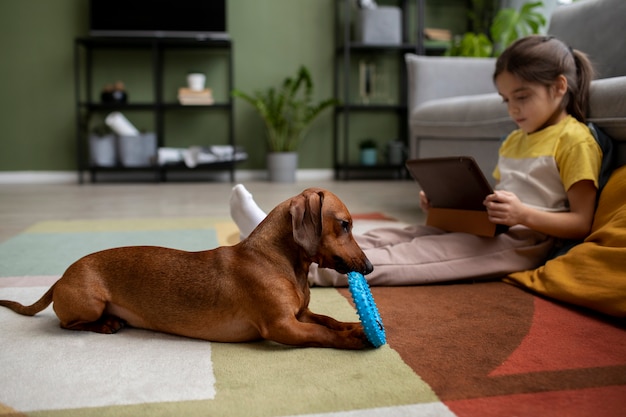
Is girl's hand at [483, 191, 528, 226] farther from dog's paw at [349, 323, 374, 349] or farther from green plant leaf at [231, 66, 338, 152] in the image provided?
green plant leaf at [231, 66, 338, 152]

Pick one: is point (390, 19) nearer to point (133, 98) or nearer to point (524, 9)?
point (524, 9)

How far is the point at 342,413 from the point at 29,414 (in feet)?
1.43

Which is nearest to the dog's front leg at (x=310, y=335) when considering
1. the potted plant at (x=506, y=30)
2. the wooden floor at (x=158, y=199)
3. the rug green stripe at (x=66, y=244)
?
the rug green stripe at (x=66, y=244)

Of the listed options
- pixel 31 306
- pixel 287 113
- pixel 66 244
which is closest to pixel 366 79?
pixel 287 113

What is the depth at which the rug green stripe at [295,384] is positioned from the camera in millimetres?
854

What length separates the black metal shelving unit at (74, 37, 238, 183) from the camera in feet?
15.4

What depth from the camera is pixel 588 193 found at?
5.06 feet

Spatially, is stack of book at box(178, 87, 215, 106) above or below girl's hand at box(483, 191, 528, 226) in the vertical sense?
above

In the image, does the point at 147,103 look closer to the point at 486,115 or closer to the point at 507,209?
the point at 486,115

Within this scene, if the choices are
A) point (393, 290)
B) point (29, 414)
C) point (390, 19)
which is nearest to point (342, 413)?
point (29, 414)

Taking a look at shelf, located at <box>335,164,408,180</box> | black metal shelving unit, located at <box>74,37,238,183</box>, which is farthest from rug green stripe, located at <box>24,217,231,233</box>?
shelf, located at <box>335,164,408,180</box>

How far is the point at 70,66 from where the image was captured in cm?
489

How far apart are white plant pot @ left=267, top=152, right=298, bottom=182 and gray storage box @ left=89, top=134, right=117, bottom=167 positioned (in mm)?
1234

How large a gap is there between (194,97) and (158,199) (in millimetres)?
1428
